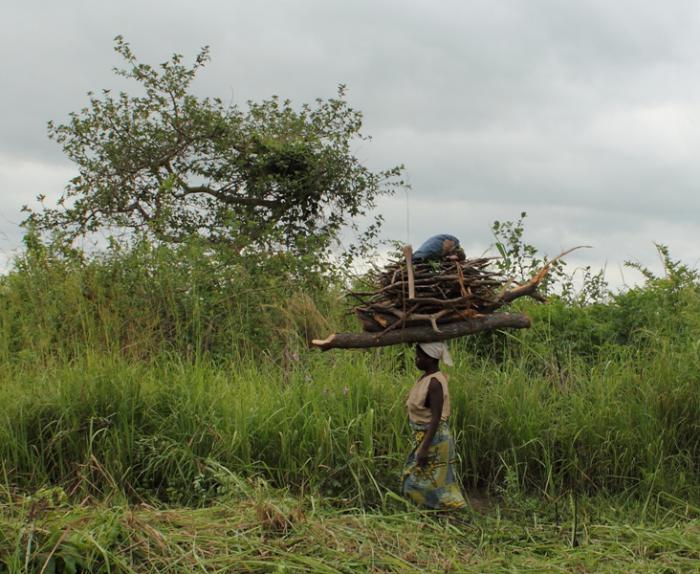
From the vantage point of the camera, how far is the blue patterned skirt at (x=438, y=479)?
15.7ft

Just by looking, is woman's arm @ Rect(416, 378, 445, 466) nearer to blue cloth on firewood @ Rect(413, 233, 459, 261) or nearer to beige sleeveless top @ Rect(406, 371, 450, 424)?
beige sleeveless top @ Rect(406, 371, 450, 424)

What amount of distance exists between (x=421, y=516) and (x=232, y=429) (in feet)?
4.75

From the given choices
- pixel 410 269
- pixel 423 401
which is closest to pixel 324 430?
Answer: pixel 423 401

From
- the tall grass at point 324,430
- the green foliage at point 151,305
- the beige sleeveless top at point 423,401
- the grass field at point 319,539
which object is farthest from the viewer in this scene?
the green foliage at point 151,305

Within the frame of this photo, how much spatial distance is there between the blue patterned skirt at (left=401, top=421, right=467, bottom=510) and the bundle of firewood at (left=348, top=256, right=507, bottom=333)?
0.65m

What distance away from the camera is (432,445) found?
4.79 metres

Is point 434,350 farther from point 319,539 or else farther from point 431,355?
point 319,539

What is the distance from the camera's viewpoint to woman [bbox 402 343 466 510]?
15.6ft

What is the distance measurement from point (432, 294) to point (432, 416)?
27.3 inches

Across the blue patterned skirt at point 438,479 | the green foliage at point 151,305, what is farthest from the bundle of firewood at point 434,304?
the green foliage at point 151,305

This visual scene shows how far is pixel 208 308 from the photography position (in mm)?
7578

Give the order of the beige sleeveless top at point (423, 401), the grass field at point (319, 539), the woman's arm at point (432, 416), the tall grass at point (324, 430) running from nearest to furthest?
the grass field at point (319, 539), the woman's arm at point (432, 416), the beige sleeveless top at point (423, 401), the tall grass at point (324, 430)

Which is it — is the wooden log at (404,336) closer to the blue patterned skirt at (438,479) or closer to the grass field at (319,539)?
the blue patterned skirt at (438,479)

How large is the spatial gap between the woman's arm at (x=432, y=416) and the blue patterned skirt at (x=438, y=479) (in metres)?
0.06
